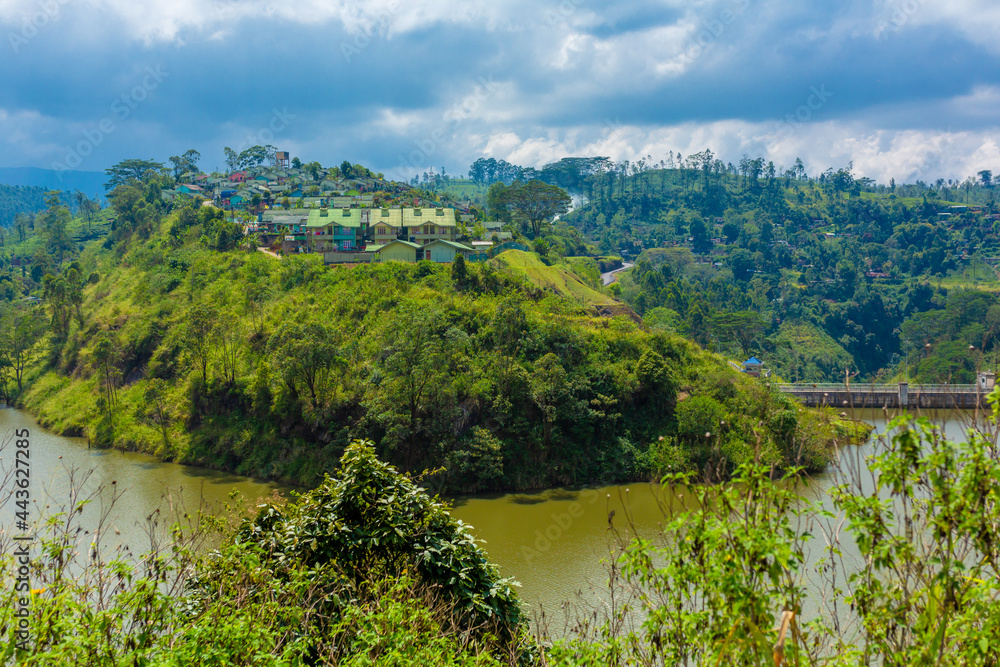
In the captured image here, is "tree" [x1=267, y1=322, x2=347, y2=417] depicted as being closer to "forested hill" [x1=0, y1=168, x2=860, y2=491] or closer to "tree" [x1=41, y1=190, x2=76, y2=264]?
"forested hill" [x1=0, y1=168, x2=860, y2=491]

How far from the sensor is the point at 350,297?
27.1 metres

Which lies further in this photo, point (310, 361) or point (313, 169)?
point (313, 169)

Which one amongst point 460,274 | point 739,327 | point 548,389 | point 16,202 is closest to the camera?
point 548,389

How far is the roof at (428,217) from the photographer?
119ft

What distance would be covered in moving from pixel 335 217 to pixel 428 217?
5.29 metres

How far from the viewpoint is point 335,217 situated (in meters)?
37.9

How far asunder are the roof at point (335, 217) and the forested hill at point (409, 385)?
5.44 meters

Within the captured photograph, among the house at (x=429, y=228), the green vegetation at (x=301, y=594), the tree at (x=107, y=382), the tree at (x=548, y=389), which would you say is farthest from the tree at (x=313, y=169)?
the green vegetation at (x=301, y=594)

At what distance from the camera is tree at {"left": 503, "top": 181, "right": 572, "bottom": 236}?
5072 cm

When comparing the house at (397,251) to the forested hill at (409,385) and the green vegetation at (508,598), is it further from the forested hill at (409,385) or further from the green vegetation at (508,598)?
the green vegetation at (508,598)

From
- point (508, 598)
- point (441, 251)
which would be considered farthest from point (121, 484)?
point (508, 598)

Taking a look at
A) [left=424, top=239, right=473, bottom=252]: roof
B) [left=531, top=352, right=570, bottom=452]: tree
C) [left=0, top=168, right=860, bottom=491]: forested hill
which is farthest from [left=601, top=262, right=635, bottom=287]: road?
[left=531, top=352, right=570, bottom=452]: tree

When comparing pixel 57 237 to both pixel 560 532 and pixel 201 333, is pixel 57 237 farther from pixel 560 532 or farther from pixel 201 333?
pixel 560 532

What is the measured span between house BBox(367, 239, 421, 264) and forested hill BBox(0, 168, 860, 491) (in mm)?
2370
